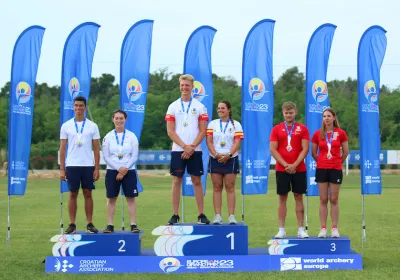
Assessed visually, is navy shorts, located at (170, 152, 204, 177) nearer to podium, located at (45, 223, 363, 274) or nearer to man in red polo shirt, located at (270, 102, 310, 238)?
podium, located at (45, 223, 363, 274)

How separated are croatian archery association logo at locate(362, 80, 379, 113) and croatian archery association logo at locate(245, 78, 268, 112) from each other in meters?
1.58

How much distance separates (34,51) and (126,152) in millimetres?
2939

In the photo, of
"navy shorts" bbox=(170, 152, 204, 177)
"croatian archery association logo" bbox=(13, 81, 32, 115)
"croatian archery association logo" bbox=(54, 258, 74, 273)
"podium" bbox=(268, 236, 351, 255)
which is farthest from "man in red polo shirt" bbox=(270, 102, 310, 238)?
"croatian archery association logo" bbox=(13, 81, 32, 115)

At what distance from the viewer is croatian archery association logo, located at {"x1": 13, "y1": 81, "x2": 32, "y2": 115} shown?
1237cm

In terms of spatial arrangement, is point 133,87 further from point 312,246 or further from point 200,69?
point 312,246

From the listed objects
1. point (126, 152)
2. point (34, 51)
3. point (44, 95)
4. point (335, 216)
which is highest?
point (44, 95)

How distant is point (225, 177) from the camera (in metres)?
10.8

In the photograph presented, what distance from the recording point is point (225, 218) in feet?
60.4

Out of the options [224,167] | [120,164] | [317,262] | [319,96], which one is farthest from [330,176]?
[120,164]

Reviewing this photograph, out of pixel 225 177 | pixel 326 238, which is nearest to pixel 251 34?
pixel 225 177

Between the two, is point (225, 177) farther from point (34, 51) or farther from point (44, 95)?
point (44, 95)

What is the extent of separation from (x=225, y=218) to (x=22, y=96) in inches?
288

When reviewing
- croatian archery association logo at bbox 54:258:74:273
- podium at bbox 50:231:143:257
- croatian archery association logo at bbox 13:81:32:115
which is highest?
croatian archery association logo at bbox 13:81:32:115

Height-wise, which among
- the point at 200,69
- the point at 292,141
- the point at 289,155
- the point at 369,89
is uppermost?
the point at 200,69
